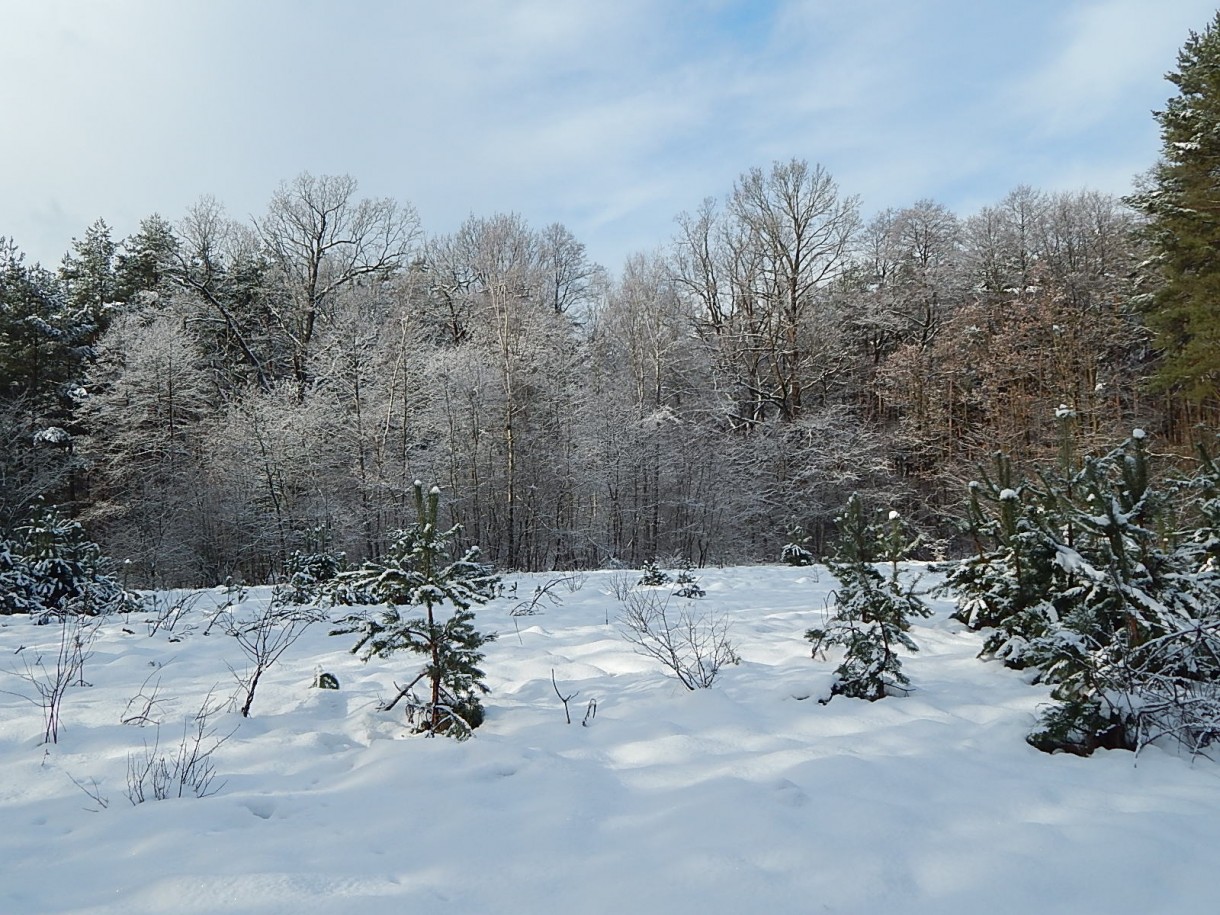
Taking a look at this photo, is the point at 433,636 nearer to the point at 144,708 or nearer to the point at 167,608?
the point at 144,708

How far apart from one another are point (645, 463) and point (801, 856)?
1792cm

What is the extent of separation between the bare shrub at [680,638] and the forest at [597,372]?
25.6 feet

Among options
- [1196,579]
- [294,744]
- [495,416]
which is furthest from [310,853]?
[495,416]

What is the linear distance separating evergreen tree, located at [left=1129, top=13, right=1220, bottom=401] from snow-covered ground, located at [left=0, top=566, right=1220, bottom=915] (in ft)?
51.3

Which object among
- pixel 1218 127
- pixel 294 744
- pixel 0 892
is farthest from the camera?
pixel 1218 127

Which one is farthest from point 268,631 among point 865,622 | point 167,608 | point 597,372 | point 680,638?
point 597,372

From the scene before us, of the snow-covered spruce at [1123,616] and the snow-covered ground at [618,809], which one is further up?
the snow-covered spruce at [1123,616]

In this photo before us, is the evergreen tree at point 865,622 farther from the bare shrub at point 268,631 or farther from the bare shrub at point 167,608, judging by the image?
the bare shrub at point 167,608

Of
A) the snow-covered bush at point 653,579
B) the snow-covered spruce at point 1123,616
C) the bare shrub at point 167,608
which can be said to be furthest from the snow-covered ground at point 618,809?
the snow-covered bush at point 653,579

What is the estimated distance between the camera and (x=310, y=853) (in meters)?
2.44

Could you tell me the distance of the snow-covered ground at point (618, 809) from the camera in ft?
7.25

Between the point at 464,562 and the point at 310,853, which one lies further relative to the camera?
the point at 464,562

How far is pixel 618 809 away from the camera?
2.83 m

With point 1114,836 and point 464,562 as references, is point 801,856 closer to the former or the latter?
point 1114,836
